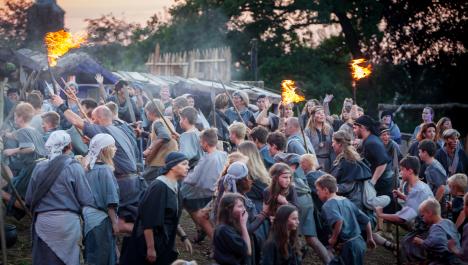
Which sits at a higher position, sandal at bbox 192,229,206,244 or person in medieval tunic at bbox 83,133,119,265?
person in medieval tunic at bbox 83,133,119,265

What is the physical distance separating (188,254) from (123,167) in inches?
72.2

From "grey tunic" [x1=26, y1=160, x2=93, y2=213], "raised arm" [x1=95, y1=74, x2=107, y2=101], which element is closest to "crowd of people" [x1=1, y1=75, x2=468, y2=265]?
"grey tunic" [x1=26, y1=160, x2=93, y2=213]

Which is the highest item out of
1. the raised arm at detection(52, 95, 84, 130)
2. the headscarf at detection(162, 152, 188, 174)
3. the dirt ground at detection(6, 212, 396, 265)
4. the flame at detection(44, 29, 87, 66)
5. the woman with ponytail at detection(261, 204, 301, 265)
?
the flame at detection(44, 29, 87, 66)

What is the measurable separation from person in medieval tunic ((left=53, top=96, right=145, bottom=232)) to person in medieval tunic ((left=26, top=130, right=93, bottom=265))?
1.64 m

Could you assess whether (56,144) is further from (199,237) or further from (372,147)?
(372,147)

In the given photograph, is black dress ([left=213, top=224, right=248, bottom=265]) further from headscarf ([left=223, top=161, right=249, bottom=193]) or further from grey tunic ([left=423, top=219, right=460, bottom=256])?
grey tunic ([left=423, top=219, right=460, bottom=256])

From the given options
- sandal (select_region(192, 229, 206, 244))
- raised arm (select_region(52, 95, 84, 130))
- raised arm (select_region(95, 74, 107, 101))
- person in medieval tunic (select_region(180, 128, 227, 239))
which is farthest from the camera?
raised arm (select_region(95, 74, 107, 101))

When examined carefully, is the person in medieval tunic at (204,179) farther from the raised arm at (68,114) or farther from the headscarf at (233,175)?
the raised arm at (68,114)

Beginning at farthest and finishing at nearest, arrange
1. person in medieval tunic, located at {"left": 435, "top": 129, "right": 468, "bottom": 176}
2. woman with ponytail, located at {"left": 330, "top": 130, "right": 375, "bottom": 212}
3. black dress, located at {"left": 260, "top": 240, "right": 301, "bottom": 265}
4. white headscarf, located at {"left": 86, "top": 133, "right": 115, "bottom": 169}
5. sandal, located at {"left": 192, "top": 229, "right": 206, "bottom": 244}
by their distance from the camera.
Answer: person in medieval tunic, located at {"left": 435, "top": 129, "right": 468, "bottom": 176} < sandal, located at {"left": 192, "top": 229, "right": 206, "bottom": 244} < woman with ponytail, located at {"left": 330, "top": 130, "right": 375, "bottom": 212} < white headscarf, located at {"left": 86, "top": 133, "right": 115, "bottom": 169} < black dress, located at {"left": 260, "top": 240, "right": 301, "bottom": 265}

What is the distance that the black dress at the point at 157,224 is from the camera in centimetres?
884

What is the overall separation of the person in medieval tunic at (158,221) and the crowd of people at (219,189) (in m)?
0.01

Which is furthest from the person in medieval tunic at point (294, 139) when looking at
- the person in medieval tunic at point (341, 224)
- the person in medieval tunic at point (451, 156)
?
the person in medieval tunic at point (451, 156)

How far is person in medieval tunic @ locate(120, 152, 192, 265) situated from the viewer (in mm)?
8844

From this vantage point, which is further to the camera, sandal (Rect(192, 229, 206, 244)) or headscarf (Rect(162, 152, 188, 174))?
sandal (Rect(192, 229, 206, 244))
